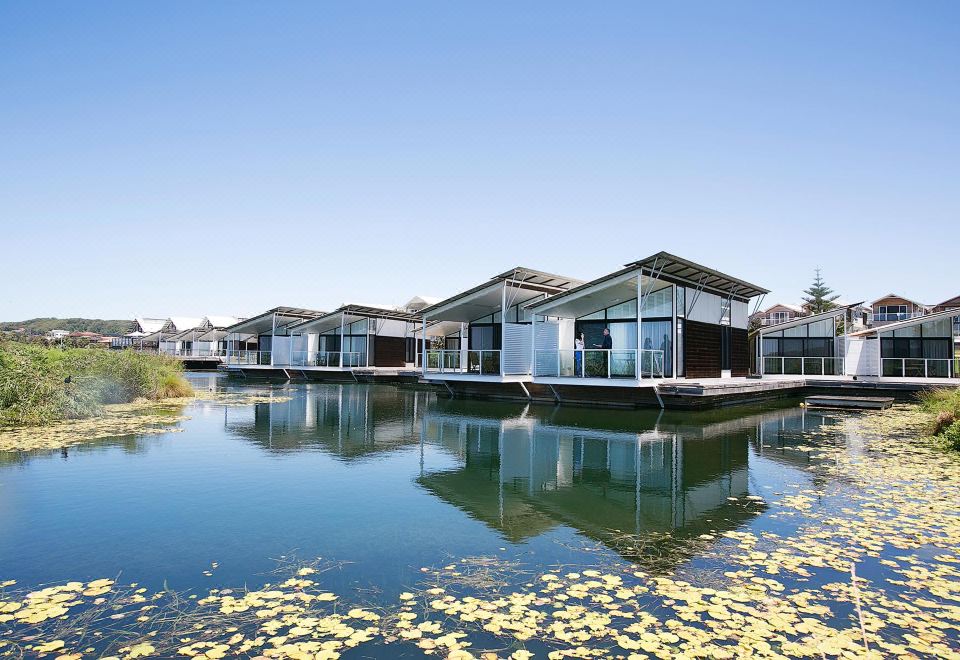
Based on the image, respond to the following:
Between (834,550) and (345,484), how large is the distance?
236 inches

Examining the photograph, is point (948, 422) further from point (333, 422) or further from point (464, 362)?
point (464, 362)

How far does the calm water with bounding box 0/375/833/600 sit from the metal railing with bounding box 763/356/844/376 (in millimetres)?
14828

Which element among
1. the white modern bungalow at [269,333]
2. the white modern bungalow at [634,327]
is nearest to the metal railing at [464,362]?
the white modern bungalow at [634,327]

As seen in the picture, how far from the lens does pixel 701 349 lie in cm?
2150

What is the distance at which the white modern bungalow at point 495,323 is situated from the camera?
70.1 ft

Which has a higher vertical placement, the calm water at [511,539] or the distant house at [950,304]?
the distant house at [950,304]

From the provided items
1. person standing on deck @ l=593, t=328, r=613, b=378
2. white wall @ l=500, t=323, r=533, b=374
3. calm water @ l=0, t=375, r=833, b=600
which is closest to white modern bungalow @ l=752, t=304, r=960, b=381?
person standing on deck @ l=593, t=328, r=613, b=378

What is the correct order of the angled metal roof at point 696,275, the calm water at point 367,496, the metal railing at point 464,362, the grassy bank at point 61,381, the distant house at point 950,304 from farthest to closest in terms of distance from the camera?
the distant house at point 950,304 < the metal railing at point 464,362 < the angled metal roof at point 696,275 < the grassy bank at point 61,381 < the calm water at point 367,496

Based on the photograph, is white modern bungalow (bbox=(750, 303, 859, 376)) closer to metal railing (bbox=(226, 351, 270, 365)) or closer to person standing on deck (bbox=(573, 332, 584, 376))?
person standing on deck (bbox=(573, 332, 584, 376))

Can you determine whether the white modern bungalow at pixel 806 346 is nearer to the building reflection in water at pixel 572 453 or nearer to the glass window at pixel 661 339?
the building reflection in water at pixel 572 453

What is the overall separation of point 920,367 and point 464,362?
63.7ft

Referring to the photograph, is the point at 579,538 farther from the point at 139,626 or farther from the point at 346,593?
the point at 139,626

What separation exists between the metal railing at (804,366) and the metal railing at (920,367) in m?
1.83

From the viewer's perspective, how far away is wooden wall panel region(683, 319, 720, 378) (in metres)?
20.5
